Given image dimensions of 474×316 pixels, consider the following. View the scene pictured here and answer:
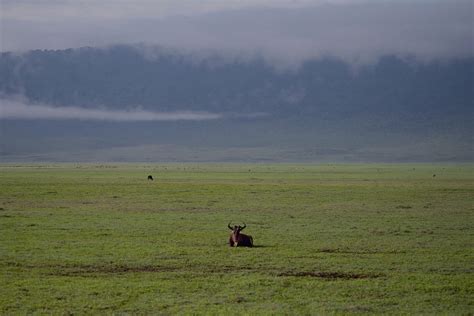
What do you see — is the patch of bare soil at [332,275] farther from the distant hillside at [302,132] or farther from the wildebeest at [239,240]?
the distant hillside at [302,132]

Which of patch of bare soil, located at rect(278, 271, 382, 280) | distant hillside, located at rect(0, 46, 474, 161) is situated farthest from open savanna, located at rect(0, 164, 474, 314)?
distant hillside, located at rect(0, 46, 474, 161)

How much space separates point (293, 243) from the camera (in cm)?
2036

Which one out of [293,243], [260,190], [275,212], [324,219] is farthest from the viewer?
[260,190]

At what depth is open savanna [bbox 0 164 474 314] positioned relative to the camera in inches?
534

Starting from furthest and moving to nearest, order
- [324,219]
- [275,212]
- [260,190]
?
[260,190] → [275,212] → [324,219]

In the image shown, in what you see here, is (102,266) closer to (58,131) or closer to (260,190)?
(260,190)

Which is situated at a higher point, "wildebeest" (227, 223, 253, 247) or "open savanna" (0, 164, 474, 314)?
"wildebeest" (227, 223, 253, 247)

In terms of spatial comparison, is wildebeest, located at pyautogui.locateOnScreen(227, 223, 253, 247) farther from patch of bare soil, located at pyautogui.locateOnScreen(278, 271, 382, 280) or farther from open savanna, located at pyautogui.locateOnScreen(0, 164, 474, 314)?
patch of bare soil, located at pyautogui.locateOnScreen(278, 271, 382, 280)

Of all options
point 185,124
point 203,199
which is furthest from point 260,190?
point 185,124

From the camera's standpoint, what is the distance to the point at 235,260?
17531 millimetres

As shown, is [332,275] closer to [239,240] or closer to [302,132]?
[239,240]

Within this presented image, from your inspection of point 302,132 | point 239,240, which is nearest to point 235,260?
point 239,240

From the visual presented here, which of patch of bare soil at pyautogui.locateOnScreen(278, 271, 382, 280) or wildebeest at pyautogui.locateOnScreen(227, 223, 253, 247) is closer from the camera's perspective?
patch of bare soil at pyautogui.locateOnScreen(278, 271, 382, 280)

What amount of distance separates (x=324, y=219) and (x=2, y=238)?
1021 centimetres
